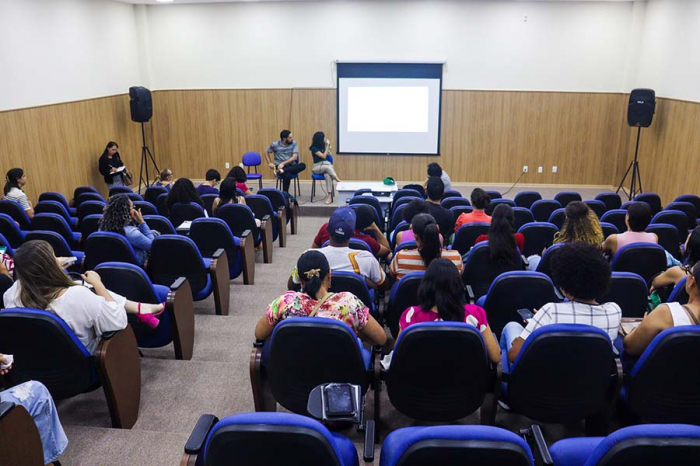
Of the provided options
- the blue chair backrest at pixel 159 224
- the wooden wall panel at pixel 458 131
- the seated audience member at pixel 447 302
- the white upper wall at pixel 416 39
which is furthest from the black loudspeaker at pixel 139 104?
the seated audience member at pixel 447 302

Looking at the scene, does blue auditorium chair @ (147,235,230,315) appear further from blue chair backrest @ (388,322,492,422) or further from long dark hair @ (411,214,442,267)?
blue chair backrest @ (388,322,492,422)

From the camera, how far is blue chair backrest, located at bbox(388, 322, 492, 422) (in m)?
2.58

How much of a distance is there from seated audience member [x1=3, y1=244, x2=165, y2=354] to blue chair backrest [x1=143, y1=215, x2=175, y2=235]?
2343 millimetres

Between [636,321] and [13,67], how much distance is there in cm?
903

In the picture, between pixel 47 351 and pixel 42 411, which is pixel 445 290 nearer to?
pixel 42 411

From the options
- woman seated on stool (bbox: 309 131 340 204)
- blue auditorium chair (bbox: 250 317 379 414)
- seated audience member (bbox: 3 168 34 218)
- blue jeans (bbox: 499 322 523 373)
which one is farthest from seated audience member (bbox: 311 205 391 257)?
woman seated on stool (bbox: 309 131 340 204)

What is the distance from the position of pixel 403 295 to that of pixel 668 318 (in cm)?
152

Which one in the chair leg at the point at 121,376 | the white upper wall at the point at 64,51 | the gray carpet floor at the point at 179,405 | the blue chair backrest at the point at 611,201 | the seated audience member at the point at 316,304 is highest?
the white upper wall at the point at 64,51

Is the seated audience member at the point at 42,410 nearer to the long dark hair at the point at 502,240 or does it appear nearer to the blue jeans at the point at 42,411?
the blue jeans at the point at 42,411

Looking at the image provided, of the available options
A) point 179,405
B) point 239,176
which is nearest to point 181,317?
point 179,405

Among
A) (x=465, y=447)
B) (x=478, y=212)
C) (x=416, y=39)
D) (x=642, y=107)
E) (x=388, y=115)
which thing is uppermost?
(x=416, y=39)

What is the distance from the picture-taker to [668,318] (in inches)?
108

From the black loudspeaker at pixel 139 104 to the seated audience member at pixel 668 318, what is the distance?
1021 centimetres

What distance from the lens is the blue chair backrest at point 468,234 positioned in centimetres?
505
